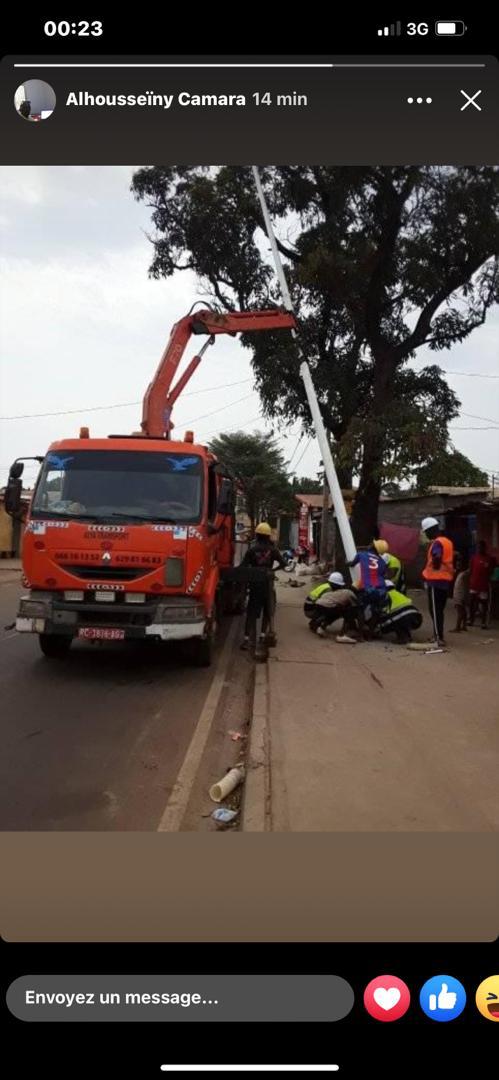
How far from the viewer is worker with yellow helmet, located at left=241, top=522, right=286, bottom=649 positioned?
7867 millimetres

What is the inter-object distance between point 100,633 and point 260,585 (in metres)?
2.43

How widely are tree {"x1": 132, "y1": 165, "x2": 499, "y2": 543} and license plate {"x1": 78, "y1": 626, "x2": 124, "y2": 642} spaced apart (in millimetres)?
5557

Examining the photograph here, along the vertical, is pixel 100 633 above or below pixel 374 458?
below

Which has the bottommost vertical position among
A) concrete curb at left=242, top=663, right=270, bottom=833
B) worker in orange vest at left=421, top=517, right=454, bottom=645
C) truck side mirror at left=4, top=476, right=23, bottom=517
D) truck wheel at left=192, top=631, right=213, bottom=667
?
concrete curb at left=242, top=663, right=270, bottom=833

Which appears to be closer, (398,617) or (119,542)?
(119,542)

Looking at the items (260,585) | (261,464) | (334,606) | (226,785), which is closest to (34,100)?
(226,785)

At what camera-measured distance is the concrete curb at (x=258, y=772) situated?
3.16 metres

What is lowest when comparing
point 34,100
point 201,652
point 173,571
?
point 201,652
